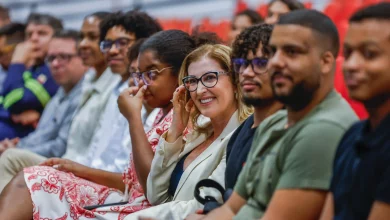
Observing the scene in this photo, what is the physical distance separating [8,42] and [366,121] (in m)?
5.04

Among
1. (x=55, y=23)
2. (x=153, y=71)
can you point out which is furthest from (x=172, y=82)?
(x=55, y=23)

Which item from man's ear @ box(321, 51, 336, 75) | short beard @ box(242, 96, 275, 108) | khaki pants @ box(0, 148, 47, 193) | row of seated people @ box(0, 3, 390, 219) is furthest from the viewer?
khaki pants @ box(0, 148, 47, 193)

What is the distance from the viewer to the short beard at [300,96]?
2510 mm

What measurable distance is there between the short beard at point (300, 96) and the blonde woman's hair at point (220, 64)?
2.72 ft

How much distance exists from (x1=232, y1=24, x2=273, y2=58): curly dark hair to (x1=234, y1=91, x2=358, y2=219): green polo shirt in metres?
0.34

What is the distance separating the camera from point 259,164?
2.66m

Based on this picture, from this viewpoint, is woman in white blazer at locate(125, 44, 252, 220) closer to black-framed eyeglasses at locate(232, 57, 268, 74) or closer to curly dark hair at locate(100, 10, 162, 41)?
black-framed eyeglasses at locate(232, 57, 268, 74)

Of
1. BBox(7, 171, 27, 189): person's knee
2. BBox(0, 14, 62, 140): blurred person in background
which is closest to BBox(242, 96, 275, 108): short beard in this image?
BBox(7, 171, 27, 189): person's knee

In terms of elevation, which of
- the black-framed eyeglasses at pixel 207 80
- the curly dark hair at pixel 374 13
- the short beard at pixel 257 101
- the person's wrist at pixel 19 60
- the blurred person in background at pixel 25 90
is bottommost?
the blurred person in background at pixel 25 90

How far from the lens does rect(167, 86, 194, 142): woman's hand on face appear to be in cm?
360

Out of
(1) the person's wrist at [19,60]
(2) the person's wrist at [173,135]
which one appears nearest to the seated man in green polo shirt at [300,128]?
(2) the person's wrist at [173,135]

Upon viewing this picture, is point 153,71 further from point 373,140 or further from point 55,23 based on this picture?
point 55,23

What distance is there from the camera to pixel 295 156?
8.01 feet

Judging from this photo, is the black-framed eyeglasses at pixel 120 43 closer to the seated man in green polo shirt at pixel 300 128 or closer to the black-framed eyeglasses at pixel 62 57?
the black-framed eyeglasses at pixel 62 57
